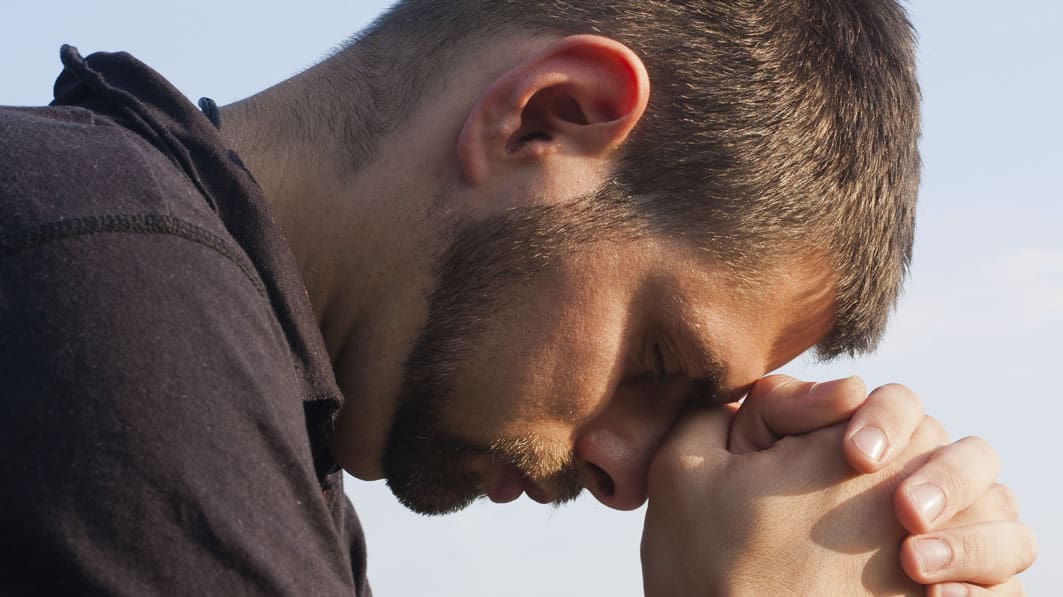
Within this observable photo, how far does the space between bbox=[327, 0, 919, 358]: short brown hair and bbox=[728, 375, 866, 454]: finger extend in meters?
0.19

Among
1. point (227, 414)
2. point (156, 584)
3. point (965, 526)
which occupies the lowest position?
point (965, 526)

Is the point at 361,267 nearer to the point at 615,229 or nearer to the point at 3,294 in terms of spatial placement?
the point at 615,229

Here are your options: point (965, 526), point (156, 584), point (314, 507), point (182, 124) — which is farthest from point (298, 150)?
point (965, 526)

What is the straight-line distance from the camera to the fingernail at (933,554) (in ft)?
8.78

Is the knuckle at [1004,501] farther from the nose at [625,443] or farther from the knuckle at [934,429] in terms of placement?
the nose at [625,443]

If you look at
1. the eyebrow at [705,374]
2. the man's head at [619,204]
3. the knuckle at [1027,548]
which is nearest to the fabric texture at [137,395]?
the man's head at [619,204]

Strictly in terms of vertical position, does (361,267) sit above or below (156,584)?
below

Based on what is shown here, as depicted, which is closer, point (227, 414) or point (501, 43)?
point (227, 414)

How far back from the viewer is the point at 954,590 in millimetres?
2732

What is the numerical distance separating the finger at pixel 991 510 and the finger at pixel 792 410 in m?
0.36

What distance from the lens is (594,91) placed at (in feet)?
8.86

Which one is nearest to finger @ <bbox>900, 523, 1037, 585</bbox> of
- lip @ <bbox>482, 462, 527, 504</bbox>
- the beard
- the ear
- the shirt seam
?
the beard

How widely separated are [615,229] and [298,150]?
29.5 inches

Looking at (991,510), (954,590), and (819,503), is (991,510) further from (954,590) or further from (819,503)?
(819,503)
